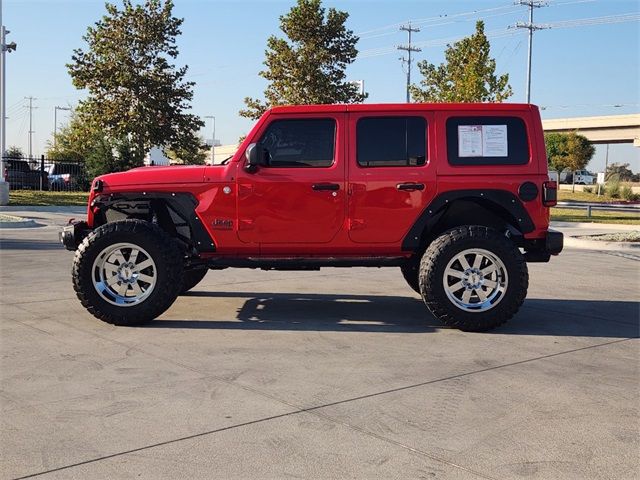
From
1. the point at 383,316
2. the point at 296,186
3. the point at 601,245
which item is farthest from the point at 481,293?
the point at 601,245

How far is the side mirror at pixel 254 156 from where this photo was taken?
22.1 ft

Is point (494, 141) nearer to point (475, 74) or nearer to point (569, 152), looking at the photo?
point (475, 74)

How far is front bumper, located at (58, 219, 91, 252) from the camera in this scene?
7141 millimetres

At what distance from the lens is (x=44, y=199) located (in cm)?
2881

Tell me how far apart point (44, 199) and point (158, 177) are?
78.2ft

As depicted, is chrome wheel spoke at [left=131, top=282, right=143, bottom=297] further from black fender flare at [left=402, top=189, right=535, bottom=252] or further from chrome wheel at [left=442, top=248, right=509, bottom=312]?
chrome wheel at [left=442, top=248, right=509, bottom=312]

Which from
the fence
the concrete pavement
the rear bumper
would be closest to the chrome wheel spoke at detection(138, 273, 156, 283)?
the concrete pavement

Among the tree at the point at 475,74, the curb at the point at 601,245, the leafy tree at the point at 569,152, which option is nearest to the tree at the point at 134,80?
the tree at the point at 475,74

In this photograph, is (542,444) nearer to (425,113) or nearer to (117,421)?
(117,421)

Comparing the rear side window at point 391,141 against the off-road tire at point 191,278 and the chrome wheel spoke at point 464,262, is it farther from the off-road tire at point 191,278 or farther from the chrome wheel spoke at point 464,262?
the off-road tire at point 191,278

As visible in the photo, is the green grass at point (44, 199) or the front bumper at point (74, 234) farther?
the green grass at point (44, 199)

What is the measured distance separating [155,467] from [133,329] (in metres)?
3.32

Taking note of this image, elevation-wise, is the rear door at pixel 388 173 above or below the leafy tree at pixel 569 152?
below

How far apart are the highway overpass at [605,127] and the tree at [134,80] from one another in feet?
188
